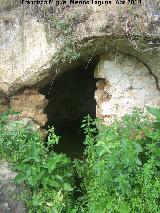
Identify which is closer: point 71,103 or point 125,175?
point 125,175

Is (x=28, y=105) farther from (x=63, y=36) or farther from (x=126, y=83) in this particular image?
(x=126, y=83)

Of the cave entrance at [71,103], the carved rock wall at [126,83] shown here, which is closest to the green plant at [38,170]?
the carved rock wall at [126,83]

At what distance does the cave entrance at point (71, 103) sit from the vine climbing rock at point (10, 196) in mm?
1943

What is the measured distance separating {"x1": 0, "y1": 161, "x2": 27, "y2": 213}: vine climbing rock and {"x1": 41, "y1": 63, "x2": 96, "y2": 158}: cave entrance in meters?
1.94

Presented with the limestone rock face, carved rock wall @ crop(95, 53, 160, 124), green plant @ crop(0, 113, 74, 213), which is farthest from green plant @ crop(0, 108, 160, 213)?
the limestone rock face

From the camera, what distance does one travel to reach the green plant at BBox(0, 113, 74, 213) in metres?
4.71

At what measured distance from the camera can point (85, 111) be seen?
7.25 meters

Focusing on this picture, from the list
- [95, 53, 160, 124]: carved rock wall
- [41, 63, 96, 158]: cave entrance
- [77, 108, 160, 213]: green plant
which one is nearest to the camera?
[77, 108, 160, 213]: green plant

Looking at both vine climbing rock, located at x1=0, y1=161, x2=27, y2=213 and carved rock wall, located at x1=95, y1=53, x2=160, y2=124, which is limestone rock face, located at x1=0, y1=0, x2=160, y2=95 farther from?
vine climbing rock, located at x1=0, y1=161, x2=27, y2=213

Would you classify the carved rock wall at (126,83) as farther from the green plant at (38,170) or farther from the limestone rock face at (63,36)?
the green plant at (38,170)

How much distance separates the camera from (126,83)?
5.29 metres

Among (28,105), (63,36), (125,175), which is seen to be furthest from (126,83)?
(125,175)

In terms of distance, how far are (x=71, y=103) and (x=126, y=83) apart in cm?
210

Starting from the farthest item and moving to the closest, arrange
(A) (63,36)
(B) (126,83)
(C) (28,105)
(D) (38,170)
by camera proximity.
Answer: (C) (28,105) < (B) (126,83) < (A) (63,36) < (D) (38,170)
